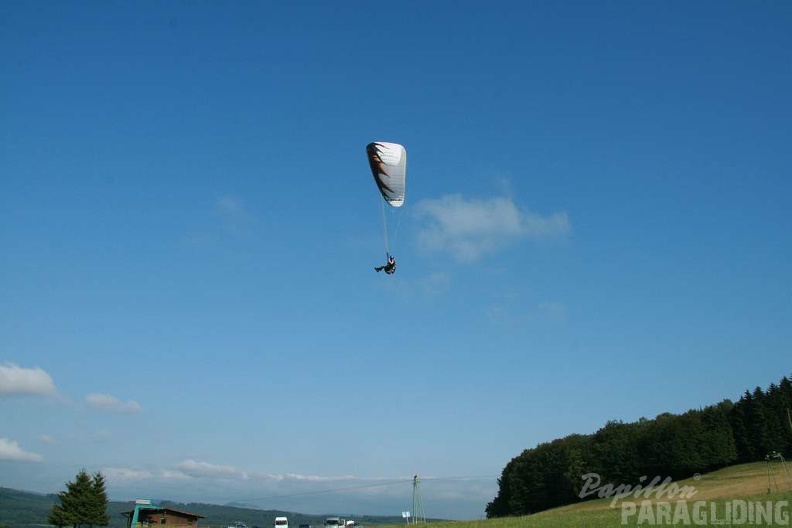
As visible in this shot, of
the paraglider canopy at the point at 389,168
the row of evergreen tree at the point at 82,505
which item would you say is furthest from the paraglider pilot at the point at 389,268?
the row of evergreen tree at the point at 82,505

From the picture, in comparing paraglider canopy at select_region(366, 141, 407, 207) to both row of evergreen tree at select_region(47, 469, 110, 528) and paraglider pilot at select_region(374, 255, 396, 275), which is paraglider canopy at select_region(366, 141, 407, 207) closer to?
paraglider pilot at select_region(374, 255, 396, 275)

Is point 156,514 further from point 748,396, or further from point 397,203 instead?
point 748,396

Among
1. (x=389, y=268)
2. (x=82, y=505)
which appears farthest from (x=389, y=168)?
(x=82, y=505)

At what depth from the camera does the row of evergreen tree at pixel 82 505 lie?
68.3 m

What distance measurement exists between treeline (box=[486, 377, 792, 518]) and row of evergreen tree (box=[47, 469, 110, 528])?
5589 cm

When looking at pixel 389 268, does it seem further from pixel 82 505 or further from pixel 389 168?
pixel 82 505

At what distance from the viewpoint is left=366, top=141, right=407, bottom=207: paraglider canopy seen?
1623 inches

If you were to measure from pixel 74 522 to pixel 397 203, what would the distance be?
170 feet

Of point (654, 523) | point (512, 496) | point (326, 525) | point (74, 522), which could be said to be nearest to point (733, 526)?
point (654, 523)

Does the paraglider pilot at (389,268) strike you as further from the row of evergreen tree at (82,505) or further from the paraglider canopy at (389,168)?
the row of evergreen tree at (82,505)

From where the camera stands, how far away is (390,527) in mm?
43594

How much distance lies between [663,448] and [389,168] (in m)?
71.7

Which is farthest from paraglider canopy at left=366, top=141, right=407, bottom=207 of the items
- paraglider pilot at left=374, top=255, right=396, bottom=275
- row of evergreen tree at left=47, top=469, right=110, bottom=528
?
row of evergreen tree at left=47, top=469, right=110, bottom=528

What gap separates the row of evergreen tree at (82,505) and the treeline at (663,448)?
55894mm
